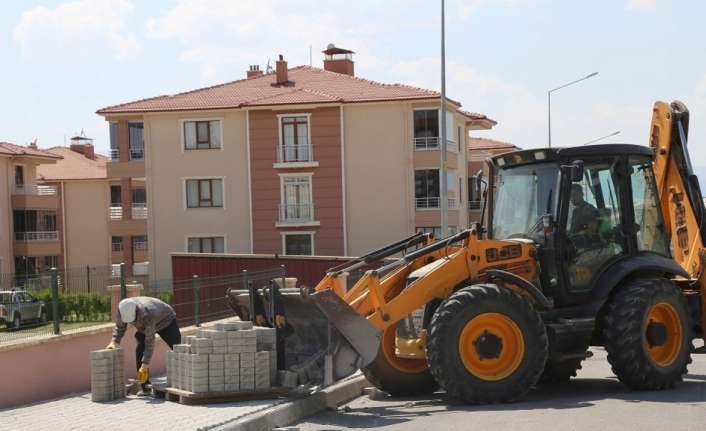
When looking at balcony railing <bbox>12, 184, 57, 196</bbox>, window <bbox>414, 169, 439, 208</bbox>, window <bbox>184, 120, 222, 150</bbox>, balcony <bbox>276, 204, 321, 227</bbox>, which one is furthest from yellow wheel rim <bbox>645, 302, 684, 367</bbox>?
balcony railing <bbox>12, 184, 57, 196</bbox>

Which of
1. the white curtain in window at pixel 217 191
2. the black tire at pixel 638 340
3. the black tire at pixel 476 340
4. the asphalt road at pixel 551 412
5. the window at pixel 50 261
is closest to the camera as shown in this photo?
the asphalt road at pixel 551 412

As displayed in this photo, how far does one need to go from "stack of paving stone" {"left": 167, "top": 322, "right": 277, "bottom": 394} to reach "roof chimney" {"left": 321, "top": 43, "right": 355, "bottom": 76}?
4728cm

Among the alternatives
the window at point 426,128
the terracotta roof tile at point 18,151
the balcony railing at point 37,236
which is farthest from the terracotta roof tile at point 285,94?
the balcony railing at point 37,236

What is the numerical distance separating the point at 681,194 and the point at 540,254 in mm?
2629

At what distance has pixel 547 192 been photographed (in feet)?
42.7

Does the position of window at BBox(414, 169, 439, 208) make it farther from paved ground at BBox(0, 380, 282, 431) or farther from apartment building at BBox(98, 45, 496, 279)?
paved ground at BBox(0, 380, 282, 431)

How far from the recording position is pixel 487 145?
244 feet

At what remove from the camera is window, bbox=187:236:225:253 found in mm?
53219

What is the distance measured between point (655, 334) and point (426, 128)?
39031 millimetres

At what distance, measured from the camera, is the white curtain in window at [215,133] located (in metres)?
53.0

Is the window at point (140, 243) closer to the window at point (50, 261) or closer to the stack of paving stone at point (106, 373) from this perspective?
the window at point (50, 261)

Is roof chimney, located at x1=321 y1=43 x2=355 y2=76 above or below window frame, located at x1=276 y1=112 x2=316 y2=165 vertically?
above

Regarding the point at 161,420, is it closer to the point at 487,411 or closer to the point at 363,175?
the point at 487,411

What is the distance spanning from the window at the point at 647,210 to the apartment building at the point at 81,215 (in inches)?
2262
